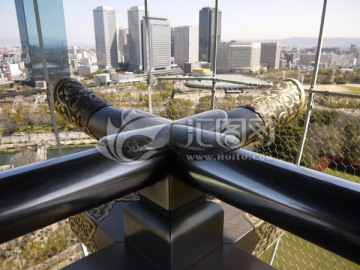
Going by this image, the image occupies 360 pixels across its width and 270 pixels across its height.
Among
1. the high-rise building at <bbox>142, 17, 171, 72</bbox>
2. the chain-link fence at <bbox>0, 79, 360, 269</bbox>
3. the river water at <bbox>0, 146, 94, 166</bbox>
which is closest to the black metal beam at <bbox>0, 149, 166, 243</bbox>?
the river water at <bbox>0, 146, 94, 166</bbox>

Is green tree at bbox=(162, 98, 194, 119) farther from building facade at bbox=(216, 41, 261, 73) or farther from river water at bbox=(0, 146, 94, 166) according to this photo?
river water at bbox=(0, 146, 94, 166)

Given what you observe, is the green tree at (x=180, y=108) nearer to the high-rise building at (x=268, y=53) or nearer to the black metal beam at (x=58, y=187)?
the high-rise building at (x=268, y=53)

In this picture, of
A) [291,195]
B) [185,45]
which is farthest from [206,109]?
[185,45]

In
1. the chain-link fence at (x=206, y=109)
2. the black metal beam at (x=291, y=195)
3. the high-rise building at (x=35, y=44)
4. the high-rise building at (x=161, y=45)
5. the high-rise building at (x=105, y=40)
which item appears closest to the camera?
the black metal beam at (x=291, y=195)

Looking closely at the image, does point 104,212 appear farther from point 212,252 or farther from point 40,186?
point 40,186

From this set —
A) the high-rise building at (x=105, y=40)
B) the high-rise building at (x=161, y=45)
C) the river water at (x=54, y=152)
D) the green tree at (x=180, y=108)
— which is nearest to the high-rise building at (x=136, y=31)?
the high-rise building at (x=161, y=45)
